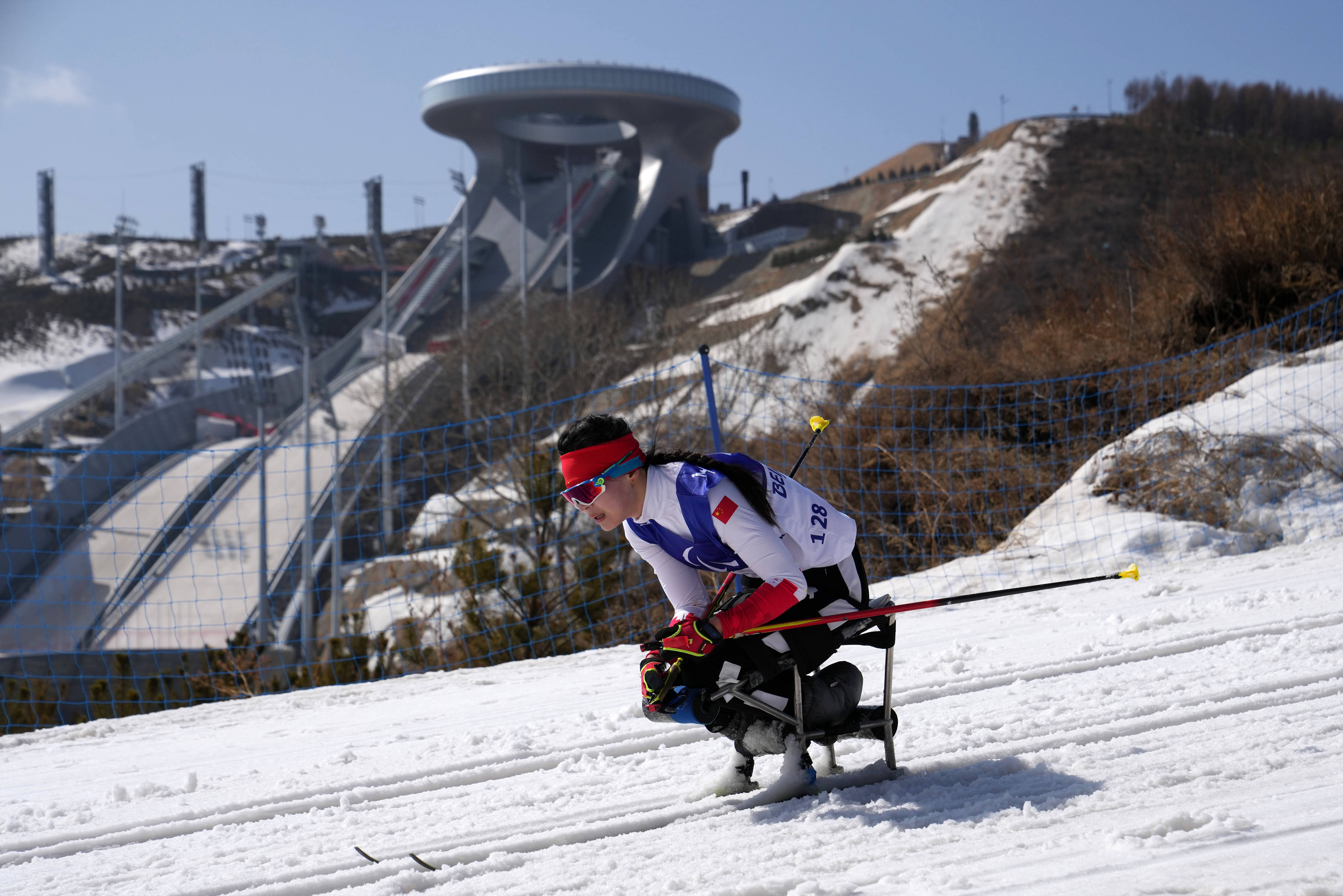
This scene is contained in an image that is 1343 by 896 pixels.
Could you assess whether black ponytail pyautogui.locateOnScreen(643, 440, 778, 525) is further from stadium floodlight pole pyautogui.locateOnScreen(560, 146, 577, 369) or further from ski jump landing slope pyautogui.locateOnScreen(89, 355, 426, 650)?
stadium floodlight pole pyautogui.locateOnScreen(560, 146, 577, 369)

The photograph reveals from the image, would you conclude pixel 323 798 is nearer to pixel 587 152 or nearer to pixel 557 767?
pixel 557 767

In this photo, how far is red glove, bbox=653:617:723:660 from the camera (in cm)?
271

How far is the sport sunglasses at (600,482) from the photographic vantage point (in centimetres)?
279

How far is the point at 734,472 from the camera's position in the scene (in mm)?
2809

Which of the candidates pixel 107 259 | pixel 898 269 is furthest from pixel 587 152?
pixel 898 269

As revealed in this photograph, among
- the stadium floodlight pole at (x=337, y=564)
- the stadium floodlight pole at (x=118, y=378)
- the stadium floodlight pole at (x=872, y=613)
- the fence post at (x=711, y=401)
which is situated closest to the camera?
the stadium floodlight pole at (x=872, y=613)

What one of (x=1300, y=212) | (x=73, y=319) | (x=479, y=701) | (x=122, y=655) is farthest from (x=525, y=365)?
(x=73, y=319)

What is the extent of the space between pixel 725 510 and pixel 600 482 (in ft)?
1.29

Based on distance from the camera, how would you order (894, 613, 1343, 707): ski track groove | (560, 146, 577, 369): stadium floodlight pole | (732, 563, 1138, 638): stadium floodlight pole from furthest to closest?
(560, 146, 577, 369): stadium floodlight pole < (894, 613, 1343, 707): ski track groove < (732, 563, 1138, 638): stadium floodlight pole

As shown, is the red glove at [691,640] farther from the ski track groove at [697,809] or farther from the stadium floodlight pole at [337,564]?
the stadium floodlight pole at [337,564]

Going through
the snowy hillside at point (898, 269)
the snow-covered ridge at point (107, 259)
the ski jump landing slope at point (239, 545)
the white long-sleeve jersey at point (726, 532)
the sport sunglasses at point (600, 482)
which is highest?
the snow-covered ridge at point (107, 259)

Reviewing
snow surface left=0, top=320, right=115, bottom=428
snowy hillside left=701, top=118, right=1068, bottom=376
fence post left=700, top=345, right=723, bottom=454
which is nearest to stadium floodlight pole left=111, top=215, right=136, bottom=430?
snow surface left=0, top=320, right=115, bottom=428

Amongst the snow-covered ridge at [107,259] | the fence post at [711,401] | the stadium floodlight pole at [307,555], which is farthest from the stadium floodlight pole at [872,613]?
the snow-covered ridge at [107,259]

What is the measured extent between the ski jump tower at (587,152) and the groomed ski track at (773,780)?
52.4m
